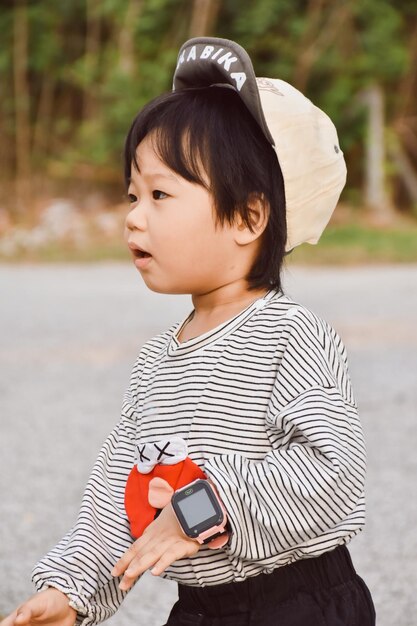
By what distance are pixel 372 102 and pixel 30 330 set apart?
7487mm

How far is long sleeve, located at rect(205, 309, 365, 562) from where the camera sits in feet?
3.98

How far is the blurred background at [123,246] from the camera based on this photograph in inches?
122

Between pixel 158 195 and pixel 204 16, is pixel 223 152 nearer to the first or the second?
pixel 158 195

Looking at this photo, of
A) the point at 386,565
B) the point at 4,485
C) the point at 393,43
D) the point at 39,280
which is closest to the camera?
the point at 386,565

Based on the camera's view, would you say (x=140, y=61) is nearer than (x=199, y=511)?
No

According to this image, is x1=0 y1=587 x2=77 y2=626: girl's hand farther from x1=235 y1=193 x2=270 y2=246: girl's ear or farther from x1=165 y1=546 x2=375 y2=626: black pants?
x1=235 y1=193 x2=270 y2=246: girl's ear

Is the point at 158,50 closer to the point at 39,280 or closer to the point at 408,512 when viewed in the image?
the point at 39,280

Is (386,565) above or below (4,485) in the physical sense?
below

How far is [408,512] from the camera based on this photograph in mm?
2973

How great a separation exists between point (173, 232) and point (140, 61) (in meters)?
11.3

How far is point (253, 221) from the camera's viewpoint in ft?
4.60

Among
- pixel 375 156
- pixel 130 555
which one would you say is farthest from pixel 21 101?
pixel 130 555

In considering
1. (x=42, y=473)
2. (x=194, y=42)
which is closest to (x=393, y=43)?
(x=42, y=473)

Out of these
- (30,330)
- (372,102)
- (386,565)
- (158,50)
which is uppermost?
(158,50)
